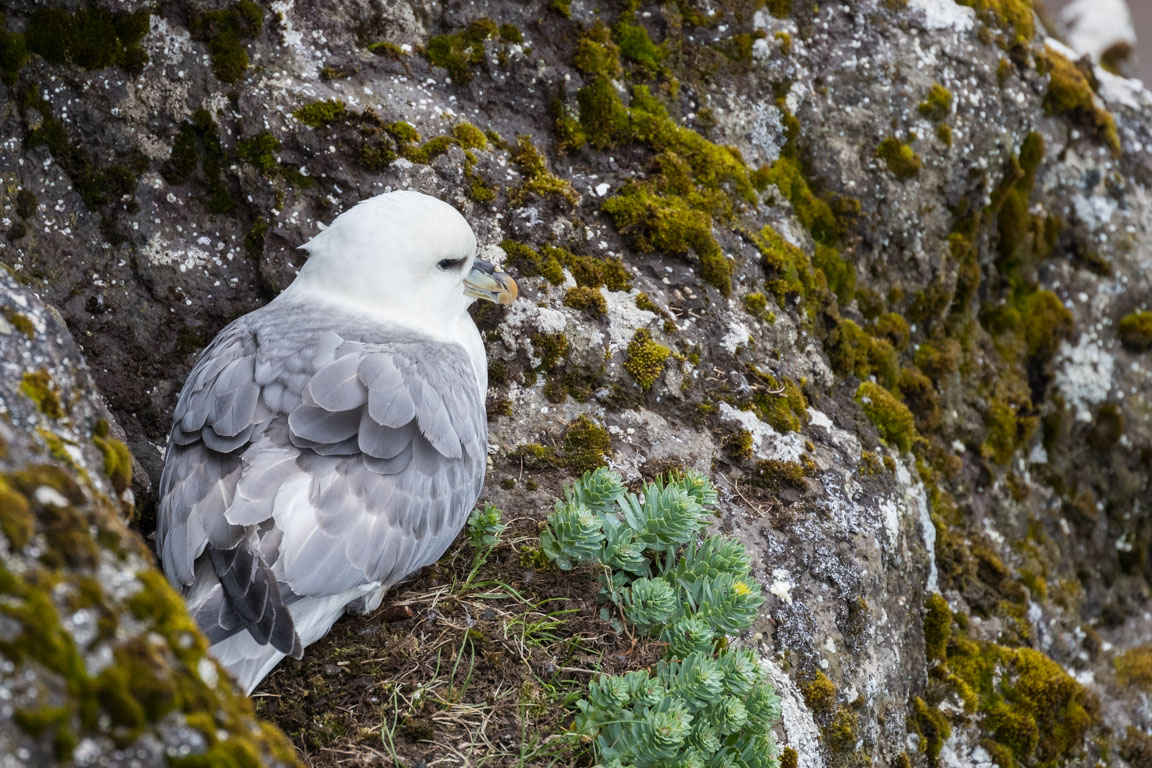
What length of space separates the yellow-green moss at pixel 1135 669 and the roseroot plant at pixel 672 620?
2655 millimetres

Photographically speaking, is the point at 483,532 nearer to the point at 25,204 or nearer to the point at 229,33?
the point at 25,204

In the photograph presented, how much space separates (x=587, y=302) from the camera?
3539mm

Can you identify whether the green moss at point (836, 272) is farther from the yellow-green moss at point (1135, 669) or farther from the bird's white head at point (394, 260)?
the yellow-green moss at point (1135, 669)

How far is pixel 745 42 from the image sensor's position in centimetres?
430

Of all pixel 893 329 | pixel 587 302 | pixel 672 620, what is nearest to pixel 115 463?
pixel 672 620

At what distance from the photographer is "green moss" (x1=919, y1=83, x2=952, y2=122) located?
4434 millimetres

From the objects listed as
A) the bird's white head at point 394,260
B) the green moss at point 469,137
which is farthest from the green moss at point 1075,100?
the bird's white head at point 394,260

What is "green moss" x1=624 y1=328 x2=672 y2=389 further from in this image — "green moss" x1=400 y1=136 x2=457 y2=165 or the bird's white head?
"green moss" x1=400 y1=136 x2=457 y2=165

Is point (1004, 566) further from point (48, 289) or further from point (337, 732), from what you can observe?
point (48, 289)

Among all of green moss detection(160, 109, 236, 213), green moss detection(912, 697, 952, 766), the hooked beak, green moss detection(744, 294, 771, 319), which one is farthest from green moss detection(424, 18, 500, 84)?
green moss detection(912, 697, 952, 766)

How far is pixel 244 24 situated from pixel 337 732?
252 centimetres

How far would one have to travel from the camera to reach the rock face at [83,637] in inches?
55.9

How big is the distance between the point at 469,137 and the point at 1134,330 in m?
3.74

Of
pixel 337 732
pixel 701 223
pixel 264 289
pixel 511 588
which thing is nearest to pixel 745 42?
pixel 701 223
